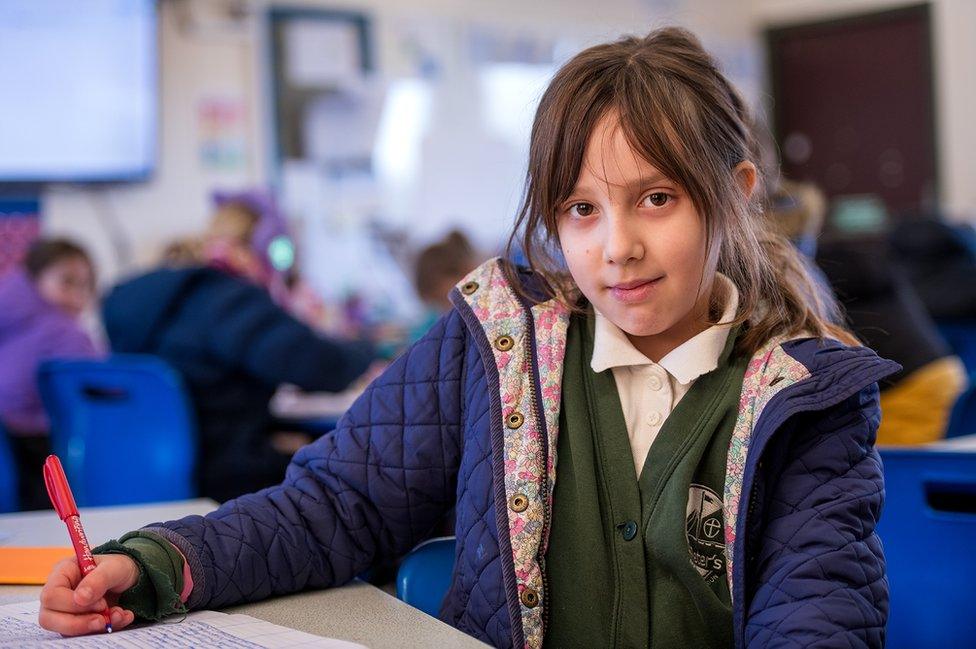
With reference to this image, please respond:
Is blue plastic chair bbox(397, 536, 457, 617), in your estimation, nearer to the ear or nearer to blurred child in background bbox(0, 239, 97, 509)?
the ear

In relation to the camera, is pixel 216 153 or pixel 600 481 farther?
pixel 216 153

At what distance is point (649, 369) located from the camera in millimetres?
1187

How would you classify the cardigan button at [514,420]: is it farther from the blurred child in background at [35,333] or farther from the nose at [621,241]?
the blurred child in background at [35,333]

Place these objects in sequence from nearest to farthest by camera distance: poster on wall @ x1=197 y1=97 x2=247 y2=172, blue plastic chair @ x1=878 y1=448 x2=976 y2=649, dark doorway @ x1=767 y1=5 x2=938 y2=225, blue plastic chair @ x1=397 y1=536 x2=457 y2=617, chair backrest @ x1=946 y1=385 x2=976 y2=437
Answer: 1. blue plastic chair @ x1=397 y1=536 x2=457 y2=617
2. blue plastic chair @ x1=878 y1=448 x2=976 y2=649
3. chair backrest @ x1=946 y1=385 x2=976 y2=437
4. poster on wall @ x1=197 y1=97 x2=247 y2=172
5. dark doorway @ x1=767 y1=5 x2=938 y2=225

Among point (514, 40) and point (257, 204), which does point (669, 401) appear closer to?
point (257, 204)

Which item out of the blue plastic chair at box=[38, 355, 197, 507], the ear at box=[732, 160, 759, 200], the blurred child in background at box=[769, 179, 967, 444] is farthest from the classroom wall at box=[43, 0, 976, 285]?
the ear at box=[732, 160, 759, 200]

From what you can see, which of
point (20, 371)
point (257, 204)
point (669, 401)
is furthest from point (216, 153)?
point (669, 401)

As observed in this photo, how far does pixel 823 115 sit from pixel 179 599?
6.39 metres

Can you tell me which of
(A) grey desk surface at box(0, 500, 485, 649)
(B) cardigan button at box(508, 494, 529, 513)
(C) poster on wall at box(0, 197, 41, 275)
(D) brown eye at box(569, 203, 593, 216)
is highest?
(C) poster on wall at box(0, 197, 41, 275)

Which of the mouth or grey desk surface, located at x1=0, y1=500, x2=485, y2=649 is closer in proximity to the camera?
grey desk surface, located at x1=0, y1=500, x2=485, y2=649

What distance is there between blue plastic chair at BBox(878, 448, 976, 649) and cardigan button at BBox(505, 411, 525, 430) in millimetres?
561

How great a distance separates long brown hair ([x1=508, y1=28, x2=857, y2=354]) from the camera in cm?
109

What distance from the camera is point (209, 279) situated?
2.87 metres

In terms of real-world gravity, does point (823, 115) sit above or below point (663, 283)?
above
